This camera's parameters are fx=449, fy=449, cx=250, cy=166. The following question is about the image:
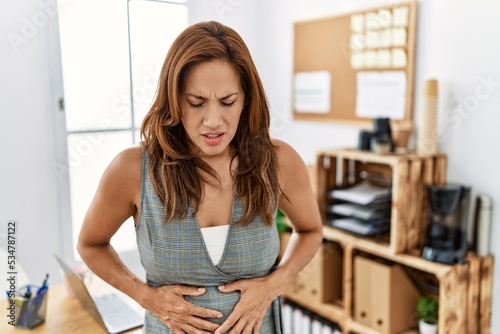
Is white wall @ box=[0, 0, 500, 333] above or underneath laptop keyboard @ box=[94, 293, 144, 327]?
above

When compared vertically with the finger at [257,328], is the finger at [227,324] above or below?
above

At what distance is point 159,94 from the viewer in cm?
99

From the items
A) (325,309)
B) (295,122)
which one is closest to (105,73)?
(295,122)

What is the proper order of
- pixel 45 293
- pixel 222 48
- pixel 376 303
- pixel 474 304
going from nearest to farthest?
pixel 222 48 < pixel 45 293 < pixel 474 304 < pixel 376 303

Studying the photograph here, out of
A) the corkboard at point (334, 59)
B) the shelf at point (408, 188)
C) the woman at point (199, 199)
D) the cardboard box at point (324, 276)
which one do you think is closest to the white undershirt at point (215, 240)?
the woman at point (199, 199)

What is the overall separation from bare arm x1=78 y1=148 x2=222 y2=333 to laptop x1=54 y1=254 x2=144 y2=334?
0.30m

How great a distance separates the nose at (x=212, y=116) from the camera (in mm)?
954

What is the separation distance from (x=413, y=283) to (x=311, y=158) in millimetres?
954

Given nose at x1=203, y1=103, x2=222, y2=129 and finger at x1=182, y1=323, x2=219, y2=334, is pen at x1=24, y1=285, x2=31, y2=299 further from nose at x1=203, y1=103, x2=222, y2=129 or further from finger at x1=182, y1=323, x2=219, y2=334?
nose at x1=203, y1=103, x2=222, y2=129

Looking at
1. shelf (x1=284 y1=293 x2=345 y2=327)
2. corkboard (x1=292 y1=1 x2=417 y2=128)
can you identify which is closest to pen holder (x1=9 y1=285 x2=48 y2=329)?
shelf (x1=284 y1=293 x2=345 y2=327)

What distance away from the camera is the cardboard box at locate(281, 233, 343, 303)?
2.35 meters

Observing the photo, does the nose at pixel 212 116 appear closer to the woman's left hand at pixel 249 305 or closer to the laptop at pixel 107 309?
the woman's left hand at pixel 249 305

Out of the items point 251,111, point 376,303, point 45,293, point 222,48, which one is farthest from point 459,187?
point 45,293

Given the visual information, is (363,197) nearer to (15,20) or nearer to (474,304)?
(474,304)
